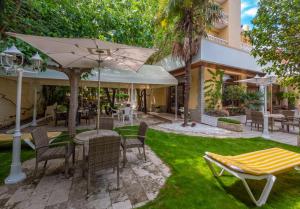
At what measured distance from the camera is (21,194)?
327cm

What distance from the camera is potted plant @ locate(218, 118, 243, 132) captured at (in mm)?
9375

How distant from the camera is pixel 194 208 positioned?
9.52 ft

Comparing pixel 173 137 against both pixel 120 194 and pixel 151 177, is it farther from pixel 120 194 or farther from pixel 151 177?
pixel 120 194

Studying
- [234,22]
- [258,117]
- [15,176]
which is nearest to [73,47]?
[15,176]

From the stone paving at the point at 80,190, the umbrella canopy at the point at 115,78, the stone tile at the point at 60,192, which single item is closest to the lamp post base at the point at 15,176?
the stone paving at the point at 80,190

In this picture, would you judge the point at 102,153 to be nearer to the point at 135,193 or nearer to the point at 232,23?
the point at 135,193

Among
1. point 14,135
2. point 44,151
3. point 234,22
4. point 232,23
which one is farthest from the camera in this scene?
point 234,22

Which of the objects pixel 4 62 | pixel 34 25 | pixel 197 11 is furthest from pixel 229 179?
pixel 197 11

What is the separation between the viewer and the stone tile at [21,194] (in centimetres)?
307

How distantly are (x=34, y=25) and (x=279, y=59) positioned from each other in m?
8.68

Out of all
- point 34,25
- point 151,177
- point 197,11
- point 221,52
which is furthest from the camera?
point 221,52

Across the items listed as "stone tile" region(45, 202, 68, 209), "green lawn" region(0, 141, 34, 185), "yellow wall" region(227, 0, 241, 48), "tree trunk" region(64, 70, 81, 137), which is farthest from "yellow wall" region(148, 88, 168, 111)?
"stone tile" region(45, 202, 68, 209)

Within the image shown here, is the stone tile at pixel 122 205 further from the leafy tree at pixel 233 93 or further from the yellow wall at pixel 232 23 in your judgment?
the yellow wall at pixel 232 23

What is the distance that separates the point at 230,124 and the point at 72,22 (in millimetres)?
9772
